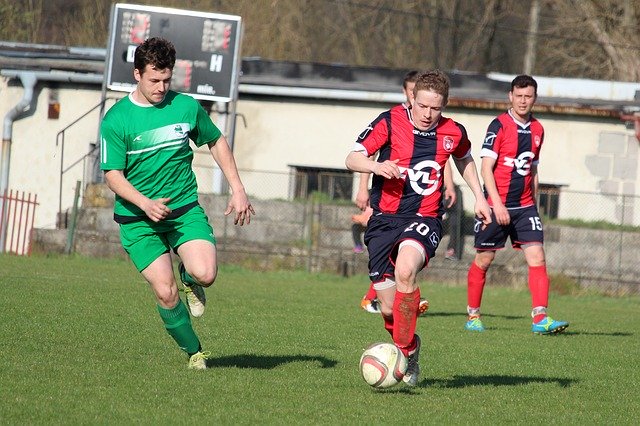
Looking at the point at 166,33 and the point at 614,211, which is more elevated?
the point at 166,33

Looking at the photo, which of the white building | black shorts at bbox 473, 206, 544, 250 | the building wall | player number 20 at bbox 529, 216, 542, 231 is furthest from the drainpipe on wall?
player number 20 at bbox 529, 216, 542, 231

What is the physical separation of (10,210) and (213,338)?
566 inches

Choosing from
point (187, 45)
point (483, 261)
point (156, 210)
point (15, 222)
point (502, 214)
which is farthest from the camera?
point (15, 222)

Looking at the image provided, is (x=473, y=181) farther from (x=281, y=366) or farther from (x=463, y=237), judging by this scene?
(x=463, y=237)

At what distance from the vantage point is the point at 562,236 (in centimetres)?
1953

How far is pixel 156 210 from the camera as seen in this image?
22.3 feet

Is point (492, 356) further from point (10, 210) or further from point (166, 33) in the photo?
point (10, 210)

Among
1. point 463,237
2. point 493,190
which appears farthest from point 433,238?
point 463,237

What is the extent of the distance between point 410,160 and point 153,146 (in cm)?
166

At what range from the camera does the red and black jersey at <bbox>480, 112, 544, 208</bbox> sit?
36.1ft

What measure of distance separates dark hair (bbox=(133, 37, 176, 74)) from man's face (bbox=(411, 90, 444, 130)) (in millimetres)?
1579

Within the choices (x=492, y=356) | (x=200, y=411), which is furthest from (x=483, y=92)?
(x=200, y=411)

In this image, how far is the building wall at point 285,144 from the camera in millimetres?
21406

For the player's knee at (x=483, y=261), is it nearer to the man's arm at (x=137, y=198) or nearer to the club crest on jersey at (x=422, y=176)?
the club crest on jersey at (x=422, y=176)
